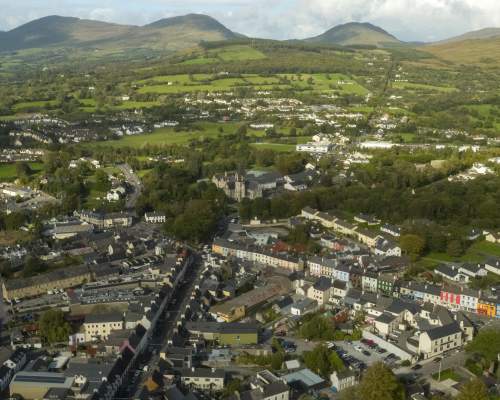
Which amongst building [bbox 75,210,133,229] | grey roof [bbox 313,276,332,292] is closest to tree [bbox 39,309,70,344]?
grey roof [bbox 313,276,332,292]

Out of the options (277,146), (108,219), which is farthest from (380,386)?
(277,146)

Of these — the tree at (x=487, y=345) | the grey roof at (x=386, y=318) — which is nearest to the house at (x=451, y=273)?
the grey roof at (x=386, y=318)

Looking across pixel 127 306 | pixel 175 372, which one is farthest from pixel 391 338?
pixel 127 306

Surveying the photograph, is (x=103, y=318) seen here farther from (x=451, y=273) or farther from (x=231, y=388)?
(x=451, y=273)

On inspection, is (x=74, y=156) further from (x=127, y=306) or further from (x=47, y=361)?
(x=47, y=361)

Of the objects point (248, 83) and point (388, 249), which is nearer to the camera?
point (388, 249)

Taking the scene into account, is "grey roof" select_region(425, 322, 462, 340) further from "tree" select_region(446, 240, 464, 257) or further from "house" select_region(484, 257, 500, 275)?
"tree" select_region(446, 240, 464, 257)
